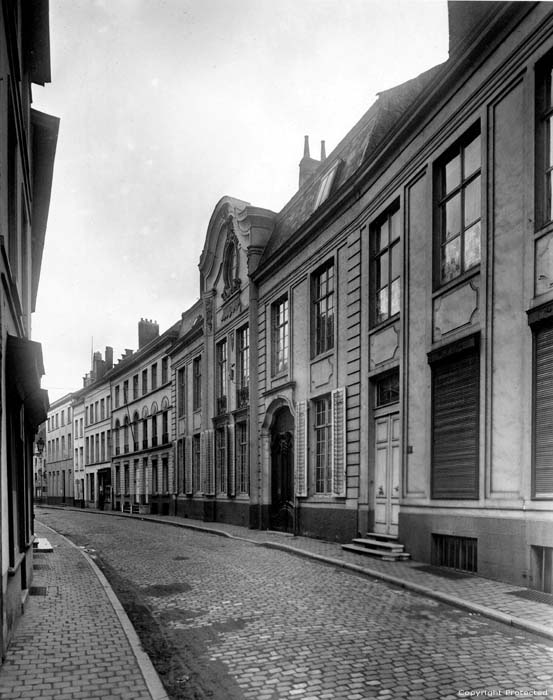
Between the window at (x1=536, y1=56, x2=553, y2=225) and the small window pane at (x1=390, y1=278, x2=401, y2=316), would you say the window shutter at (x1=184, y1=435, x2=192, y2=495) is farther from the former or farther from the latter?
the window at (x1=536, y1=56, x2=553, y2=225)

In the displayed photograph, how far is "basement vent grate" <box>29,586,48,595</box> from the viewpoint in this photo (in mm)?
9433

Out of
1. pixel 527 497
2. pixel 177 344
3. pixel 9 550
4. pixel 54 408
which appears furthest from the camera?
pixel 54 408

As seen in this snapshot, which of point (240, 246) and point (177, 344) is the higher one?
point (240, 246)

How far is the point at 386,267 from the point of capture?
13938 mm

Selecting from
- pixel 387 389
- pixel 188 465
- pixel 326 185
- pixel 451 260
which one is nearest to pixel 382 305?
pixel 387 389

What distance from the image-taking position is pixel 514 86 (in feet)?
31.0

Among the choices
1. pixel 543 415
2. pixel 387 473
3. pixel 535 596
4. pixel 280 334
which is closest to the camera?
pixel 535 596

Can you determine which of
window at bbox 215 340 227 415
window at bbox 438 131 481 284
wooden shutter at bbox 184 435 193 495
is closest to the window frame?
window at bbox 438 131 481 284

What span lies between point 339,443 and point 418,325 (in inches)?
168

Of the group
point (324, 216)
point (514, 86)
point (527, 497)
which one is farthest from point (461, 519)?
point (324, 216)

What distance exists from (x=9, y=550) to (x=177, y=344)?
24312 millimetres

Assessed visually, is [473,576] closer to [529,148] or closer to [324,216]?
[529,148]

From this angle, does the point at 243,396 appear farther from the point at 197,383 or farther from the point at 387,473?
the point at 387,473

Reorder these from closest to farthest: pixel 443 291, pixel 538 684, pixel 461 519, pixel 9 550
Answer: pixel 538 684 → pixel 9 550 → pixel 461 519 → pixel 443 291
